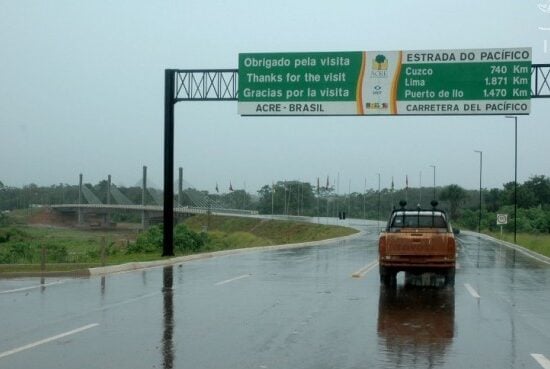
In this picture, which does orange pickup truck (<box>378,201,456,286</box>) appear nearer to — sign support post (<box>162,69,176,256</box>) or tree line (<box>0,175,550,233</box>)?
sign support post (<box>162,69,176,256</box>)

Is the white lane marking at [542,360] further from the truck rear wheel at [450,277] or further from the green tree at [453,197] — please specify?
the green tree at [453,197]

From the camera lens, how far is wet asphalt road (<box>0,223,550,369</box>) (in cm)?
897

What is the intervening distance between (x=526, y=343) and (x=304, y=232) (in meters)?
70.5

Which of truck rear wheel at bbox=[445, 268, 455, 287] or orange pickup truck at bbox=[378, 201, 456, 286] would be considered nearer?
orange pickup truck at bbox=[378, 201, 456, 286]

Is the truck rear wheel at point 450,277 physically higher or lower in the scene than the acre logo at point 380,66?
lower

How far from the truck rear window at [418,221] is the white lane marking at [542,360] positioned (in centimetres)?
1058

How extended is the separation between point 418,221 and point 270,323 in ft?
30.0

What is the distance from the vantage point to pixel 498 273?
23812 millimetres

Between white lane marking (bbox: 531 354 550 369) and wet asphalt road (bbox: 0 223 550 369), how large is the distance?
6 cm

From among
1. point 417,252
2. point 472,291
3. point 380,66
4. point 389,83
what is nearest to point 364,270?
point 417,252

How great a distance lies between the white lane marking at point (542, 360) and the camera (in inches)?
343

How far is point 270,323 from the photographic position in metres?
11.8

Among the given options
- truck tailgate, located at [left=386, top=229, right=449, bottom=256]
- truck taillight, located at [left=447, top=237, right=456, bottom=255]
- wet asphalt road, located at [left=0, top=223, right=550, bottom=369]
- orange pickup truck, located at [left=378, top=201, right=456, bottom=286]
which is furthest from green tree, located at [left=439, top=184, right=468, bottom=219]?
truck tailgate, located at [left=386, top=229, right=449, bottom=256]

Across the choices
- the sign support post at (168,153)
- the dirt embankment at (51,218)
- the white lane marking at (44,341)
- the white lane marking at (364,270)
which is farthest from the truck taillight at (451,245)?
the dirt embankment at (51,218)
